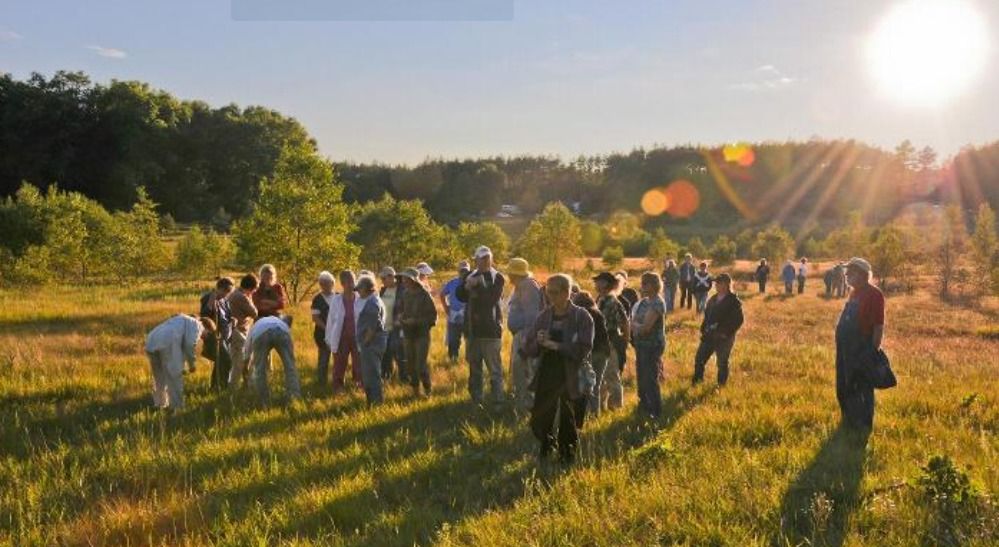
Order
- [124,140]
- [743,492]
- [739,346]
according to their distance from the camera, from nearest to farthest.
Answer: [743,492] → [739,346] → [124,140]

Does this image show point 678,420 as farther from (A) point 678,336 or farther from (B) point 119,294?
(B) point 119,294

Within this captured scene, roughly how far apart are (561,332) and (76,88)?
80207 mm

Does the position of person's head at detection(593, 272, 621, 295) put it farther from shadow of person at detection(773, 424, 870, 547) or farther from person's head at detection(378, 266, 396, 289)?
person's head at detection(378, 266, 396, 289)

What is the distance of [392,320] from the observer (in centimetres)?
997

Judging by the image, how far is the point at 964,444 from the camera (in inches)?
249

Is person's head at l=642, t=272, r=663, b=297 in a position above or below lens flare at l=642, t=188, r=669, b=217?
below

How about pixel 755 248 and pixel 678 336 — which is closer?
pixel 678 336

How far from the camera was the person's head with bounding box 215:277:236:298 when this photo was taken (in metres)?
9.10

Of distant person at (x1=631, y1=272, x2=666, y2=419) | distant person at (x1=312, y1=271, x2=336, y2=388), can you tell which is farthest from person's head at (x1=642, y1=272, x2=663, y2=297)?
distant person at (x1=312, y1=271, x2=336, y2=388)

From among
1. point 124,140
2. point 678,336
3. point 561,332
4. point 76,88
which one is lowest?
point 678,336

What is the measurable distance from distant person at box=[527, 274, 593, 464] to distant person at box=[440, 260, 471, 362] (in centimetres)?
478

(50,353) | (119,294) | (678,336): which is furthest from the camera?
(119,294)

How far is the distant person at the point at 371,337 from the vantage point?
8430 mm

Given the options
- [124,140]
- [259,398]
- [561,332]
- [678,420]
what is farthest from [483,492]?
[124,140]
